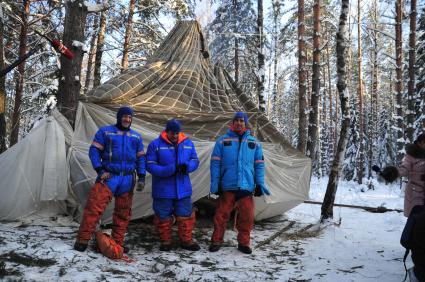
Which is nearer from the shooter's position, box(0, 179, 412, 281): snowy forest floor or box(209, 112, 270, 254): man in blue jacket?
box(0, 179, 412, 281): snowy forest floor

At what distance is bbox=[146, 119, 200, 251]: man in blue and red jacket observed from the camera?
4887mm

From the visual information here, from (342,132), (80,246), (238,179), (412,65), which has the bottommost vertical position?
(80,246)

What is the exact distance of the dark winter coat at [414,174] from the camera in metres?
4.50

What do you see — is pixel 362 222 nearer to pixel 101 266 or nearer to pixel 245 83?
pixel 101 266

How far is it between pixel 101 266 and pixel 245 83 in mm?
18909

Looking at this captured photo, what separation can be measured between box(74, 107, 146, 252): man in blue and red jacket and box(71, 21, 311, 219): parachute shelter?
90 centimetres

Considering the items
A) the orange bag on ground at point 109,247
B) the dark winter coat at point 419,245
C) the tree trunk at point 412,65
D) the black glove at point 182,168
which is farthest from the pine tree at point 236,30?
the dark winter coat at point 419,245

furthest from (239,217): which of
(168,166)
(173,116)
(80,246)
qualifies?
(173,116)

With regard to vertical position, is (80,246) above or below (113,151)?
below

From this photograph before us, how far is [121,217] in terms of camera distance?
15.3 feet

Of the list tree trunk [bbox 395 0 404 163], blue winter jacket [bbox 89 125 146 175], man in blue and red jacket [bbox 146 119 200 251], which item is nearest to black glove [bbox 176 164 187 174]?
man in blue and red jacket [bbox 146 119 200 251]

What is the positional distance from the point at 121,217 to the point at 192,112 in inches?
114

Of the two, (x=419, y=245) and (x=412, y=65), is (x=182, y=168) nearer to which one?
(x=419, y=245)

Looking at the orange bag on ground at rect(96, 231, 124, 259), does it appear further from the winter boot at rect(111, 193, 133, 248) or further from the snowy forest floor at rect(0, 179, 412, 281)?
the winter boot at rect(111, 193, 133, 248)
